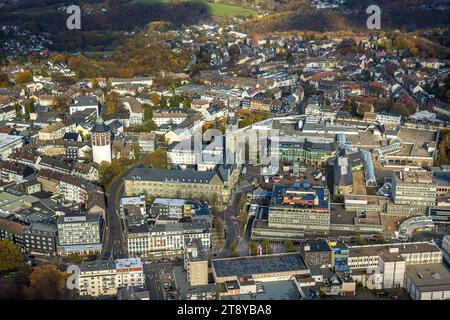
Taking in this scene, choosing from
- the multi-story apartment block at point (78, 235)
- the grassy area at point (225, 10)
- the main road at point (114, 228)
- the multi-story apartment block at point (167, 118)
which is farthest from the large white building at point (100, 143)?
the grassy area at point (225, 10)

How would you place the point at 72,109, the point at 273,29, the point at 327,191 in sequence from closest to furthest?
1. the point at 327,191
2. the point at 72,109
3. the point at 273,29

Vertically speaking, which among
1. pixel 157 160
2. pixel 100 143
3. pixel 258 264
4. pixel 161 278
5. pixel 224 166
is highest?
pixel 100 143

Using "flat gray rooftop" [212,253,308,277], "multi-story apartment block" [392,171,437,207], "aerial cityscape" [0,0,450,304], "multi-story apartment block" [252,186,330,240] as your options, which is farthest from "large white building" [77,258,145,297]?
"multi-story apartment block" [392,171,437,207]

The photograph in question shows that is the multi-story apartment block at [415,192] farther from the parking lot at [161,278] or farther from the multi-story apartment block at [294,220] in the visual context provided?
the parking lot at [161,278]

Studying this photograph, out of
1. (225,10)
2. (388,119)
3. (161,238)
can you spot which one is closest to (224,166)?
(161,238)

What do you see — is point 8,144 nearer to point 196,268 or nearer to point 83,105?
point 83,105

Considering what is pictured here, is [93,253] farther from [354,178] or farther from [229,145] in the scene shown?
[354,178]
